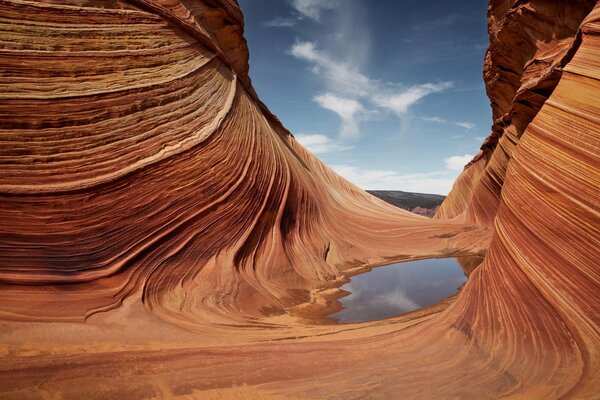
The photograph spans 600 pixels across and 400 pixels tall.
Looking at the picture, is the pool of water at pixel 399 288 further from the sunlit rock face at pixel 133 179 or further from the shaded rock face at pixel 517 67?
the shaded rock face at pixel 517 67

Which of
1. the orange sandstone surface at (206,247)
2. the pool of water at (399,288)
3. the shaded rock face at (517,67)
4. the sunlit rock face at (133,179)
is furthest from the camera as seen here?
the shaded rock face at (517,67)

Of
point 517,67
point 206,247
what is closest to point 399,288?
point 206,247

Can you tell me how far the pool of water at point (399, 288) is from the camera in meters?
4.73

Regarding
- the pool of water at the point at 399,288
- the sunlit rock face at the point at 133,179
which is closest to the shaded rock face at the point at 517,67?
the pool of water at the point at 399,288

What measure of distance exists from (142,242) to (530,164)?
173 inches

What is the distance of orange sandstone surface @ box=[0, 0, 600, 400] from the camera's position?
2.23 meters

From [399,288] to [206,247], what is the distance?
10.7ft

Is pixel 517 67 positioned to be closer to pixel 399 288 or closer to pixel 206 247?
pixel 399 288

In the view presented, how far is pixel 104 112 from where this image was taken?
15.0 feet

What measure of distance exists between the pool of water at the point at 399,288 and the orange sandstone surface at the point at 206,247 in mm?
379

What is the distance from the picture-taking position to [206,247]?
5023 mm

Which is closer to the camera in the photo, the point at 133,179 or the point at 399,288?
the point at 133,179

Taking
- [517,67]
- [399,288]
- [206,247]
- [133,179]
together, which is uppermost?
[517,67]

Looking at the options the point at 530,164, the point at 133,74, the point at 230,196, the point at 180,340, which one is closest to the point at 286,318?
the point at 180,340
